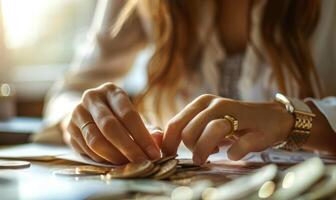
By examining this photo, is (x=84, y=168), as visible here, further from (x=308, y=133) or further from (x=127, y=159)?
(x=308, y=133)

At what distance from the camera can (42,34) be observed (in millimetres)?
2311

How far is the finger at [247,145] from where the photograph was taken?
73 cm

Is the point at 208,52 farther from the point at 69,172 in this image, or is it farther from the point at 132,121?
the point at 69,172

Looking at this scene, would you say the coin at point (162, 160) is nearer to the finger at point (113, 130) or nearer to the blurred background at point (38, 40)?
the finger at point (113, 130)

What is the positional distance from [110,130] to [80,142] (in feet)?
0.33

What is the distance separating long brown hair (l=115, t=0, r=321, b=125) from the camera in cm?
121


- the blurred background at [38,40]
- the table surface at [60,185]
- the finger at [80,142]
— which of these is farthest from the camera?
the blurred background at [38,40]

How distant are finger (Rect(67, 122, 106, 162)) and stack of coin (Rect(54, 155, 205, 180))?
6 cm

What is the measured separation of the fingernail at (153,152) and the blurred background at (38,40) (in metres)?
1.46

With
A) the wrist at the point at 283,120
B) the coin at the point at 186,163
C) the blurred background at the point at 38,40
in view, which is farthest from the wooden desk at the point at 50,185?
the blurred background at the point at 38,40

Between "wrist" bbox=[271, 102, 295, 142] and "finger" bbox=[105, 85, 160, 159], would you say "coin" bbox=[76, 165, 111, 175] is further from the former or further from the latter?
"wrist" bbox=[271, 102, 295, 142]

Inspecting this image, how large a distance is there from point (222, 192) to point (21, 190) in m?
0.22

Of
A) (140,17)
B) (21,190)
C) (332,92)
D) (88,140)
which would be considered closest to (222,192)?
(21,190)

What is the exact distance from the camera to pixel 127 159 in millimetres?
726
